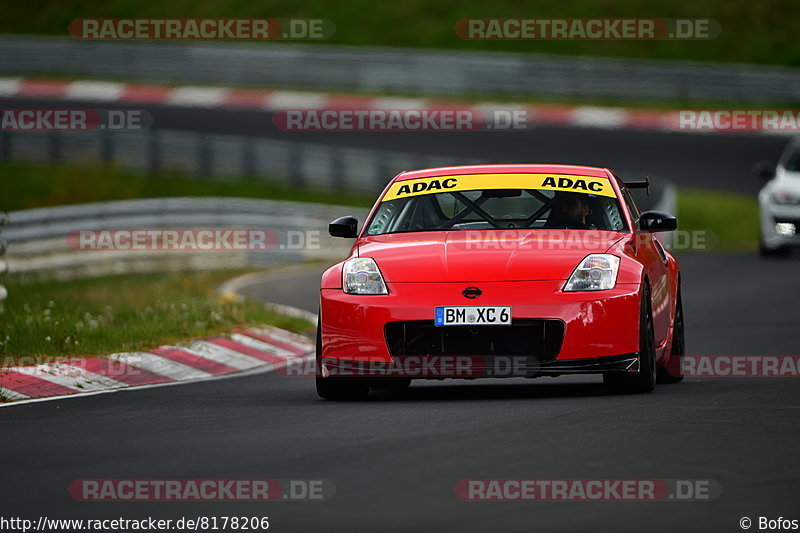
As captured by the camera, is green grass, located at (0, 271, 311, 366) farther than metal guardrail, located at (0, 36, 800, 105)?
No

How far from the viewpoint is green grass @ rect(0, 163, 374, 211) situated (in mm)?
29547

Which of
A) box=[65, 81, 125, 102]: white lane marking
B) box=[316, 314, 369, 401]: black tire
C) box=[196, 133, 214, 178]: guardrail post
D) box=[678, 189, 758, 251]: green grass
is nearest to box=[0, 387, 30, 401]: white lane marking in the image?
box=[316, 314, 369, 401]: black tire

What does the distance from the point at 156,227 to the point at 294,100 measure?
1506 cm

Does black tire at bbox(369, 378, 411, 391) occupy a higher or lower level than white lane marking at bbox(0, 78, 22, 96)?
lower

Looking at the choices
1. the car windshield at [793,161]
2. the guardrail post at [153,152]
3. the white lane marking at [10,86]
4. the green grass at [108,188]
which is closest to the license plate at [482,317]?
the car windshield at [793,161]

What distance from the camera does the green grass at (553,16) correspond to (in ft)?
150

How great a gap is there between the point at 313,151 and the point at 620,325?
22595 mm

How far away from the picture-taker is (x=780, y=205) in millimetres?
22656

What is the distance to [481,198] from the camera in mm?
10820

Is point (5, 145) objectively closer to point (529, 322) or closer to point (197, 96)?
point (197, 96)

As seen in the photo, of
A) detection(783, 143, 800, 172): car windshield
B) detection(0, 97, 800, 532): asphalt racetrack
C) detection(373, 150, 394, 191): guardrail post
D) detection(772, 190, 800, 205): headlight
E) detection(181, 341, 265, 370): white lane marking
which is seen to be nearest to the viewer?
detection(0, 97, 800, 532): asphalt racetrack

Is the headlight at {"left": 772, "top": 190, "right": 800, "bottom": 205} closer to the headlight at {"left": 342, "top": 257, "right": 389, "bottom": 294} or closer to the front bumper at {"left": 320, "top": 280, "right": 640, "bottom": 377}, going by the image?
the front bumper at {"left": 320, "top": 280, "right": 640, "bottom": 377}

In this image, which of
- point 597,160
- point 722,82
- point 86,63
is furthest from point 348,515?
point 86,63

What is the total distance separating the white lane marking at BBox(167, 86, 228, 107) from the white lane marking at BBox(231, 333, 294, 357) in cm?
2565
